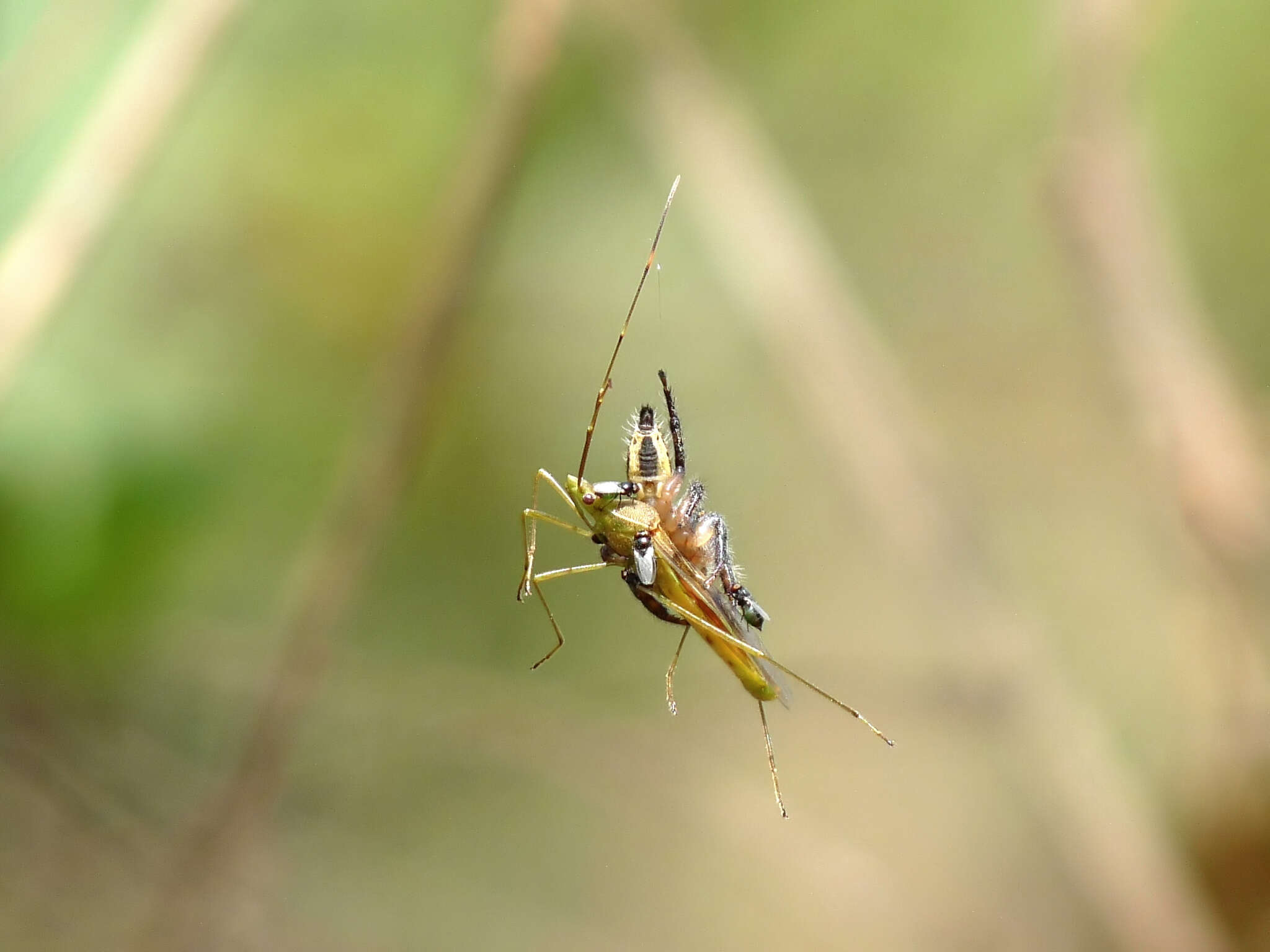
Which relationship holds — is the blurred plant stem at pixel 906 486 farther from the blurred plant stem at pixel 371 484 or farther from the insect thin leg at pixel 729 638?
the insect thin leg at pixel 729 638

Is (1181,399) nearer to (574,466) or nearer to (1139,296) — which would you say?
(1139,296)

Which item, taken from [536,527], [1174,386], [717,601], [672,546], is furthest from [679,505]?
→ [1174,386]

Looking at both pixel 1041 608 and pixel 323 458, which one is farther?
pixel 1041 608

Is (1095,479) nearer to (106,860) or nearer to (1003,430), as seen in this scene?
(1003,430)

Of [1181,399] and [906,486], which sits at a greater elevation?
[1181,399]

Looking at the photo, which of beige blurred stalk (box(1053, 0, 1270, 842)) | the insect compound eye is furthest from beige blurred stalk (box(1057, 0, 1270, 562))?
the insect compound eye

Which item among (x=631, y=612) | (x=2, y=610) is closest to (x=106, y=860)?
(x=2, y=610)
